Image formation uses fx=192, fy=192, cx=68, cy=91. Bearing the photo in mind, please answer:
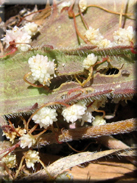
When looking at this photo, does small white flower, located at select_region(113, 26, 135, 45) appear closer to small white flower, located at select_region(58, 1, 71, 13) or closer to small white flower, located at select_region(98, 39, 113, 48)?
small white flower, located at select_region(98, 39, 113, 48)

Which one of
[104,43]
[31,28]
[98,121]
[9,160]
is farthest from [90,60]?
[9,160]

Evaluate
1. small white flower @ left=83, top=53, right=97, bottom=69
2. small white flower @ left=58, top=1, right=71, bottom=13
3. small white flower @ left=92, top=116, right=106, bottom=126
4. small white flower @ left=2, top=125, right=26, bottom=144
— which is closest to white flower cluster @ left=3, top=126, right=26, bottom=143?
small white flower @ left=2, top=125, right=26, bottom=144

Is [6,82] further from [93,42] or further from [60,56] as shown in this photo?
[93,42]

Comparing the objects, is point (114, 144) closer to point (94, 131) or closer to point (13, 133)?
point (94, 131)

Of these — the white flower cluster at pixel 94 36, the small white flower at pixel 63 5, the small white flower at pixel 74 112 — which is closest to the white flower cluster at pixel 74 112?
the small white flower at pixel 74 112

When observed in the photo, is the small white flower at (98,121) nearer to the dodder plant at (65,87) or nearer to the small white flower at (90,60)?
the dodder plant at (65,87)

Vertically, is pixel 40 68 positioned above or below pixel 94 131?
above
